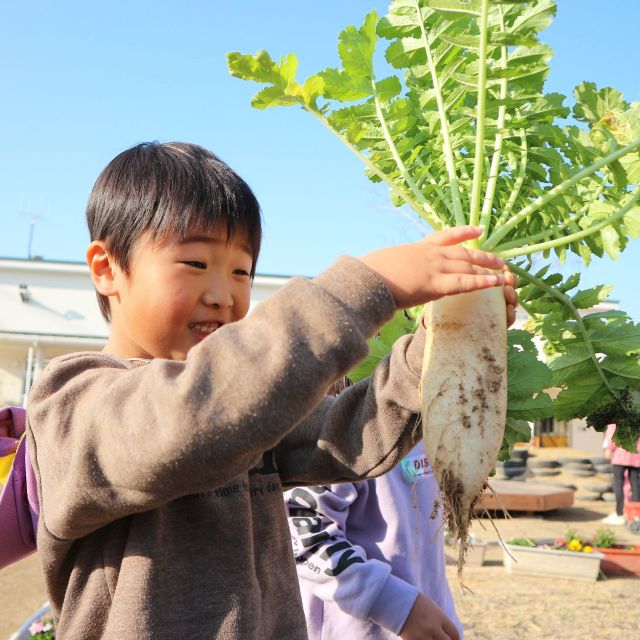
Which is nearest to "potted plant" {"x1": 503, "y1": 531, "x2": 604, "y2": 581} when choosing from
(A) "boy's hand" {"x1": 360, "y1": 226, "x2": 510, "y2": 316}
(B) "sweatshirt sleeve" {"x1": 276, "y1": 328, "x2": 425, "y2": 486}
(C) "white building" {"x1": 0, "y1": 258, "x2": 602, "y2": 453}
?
(B) "sweatshirt sleeve" {"x1": 276, "y1": 328, "x2": 425, "y2": 486}

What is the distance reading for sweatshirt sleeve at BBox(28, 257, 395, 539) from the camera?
41.3 inches

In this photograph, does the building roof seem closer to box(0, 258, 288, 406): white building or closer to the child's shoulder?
box(0, 258, 288, 406): white building

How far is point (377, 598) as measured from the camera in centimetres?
224

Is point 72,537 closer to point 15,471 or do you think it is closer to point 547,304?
point 15,471

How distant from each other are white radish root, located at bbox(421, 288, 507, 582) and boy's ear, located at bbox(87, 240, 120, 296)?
750mm

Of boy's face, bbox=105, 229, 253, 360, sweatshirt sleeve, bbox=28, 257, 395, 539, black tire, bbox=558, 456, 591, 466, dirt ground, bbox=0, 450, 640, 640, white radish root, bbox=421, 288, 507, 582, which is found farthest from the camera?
black tire, bbox=558, 456, 591, 466

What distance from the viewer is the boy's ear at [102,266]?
1563 millimetres

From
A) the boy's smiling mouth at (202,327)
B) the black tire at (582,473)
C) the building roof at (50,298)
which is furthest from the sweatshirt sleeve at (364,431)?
the building roof at (50,298)

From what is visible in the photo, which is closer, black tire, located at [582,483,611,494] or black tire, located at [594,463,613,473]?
black tire, located at [582,483,611,494]

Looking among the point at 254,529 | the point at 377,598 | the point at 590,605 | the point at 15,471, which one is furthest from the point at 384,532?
the point at 590,605

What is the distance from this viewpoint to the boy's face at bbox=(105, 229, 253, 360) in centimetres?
145

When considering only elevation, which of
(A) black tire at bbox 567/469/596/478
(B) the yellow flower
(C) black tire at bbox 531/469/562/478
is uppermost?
(B) the yellow flower

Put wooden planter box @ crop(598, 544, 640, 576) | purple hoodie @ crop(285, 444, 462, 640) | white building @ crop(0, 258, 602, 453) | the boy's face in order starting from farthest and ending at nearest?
white building @ crop(0, 258, 602, 453)
wooden planter box @ crop(598, 544, 640, 576)
purple hoodie @ crop(285, 444, 462, 640)
the boy's face

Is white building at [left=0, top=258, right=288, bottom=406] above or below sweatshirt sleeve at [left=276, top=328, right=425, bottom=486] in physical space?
below
